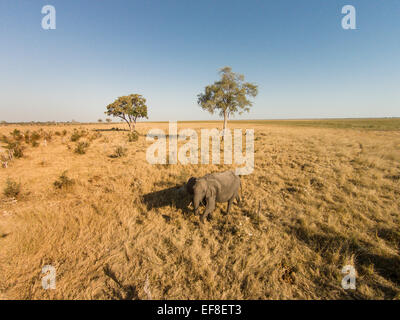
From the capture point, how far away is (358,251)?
383 cm

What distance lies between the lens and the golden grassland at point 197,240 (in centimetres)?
311

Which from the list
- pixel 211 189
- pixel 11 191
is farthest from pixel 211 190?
pixel 11 191

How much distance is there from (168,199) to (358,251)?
6281 mm

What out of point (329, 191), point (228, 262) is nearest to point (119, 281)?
point (228, 262)

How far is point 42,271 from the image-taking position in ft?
11.3

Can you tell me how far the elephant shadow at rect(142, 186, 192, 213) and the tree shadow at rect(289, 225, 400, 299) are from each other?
3.94 m

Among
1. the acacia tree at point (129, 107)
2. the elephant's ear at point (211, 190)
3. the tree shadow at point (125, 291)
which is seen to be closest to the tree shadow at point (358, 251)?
the elephant's ear at point (211, 190)

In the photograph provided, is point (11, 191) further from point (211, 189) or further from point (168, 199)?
point (211, 189)

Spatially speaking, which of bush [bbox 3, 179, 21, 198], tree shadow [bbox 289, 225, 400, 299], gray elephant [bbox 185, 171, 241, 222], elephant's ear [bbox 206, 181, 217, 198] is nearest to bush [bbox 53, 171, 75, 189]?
bush [bbox 3, 179, 21, 198]

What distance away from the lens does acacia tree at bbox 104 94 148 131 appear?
32.2 m

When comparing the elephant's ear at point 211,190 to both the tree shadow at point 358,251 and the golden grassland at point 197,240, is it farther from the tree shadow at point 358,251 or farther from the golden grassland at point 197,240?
the tree shadow at point 358,251

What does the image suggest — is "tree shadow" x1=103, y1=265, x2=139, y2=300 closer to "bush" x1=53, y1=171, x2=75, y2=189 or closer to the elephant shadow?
the elephant shadow

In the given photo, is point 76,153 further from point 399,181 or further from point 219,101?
point 399,181

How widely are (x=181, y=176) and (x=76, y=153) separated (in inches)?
449
